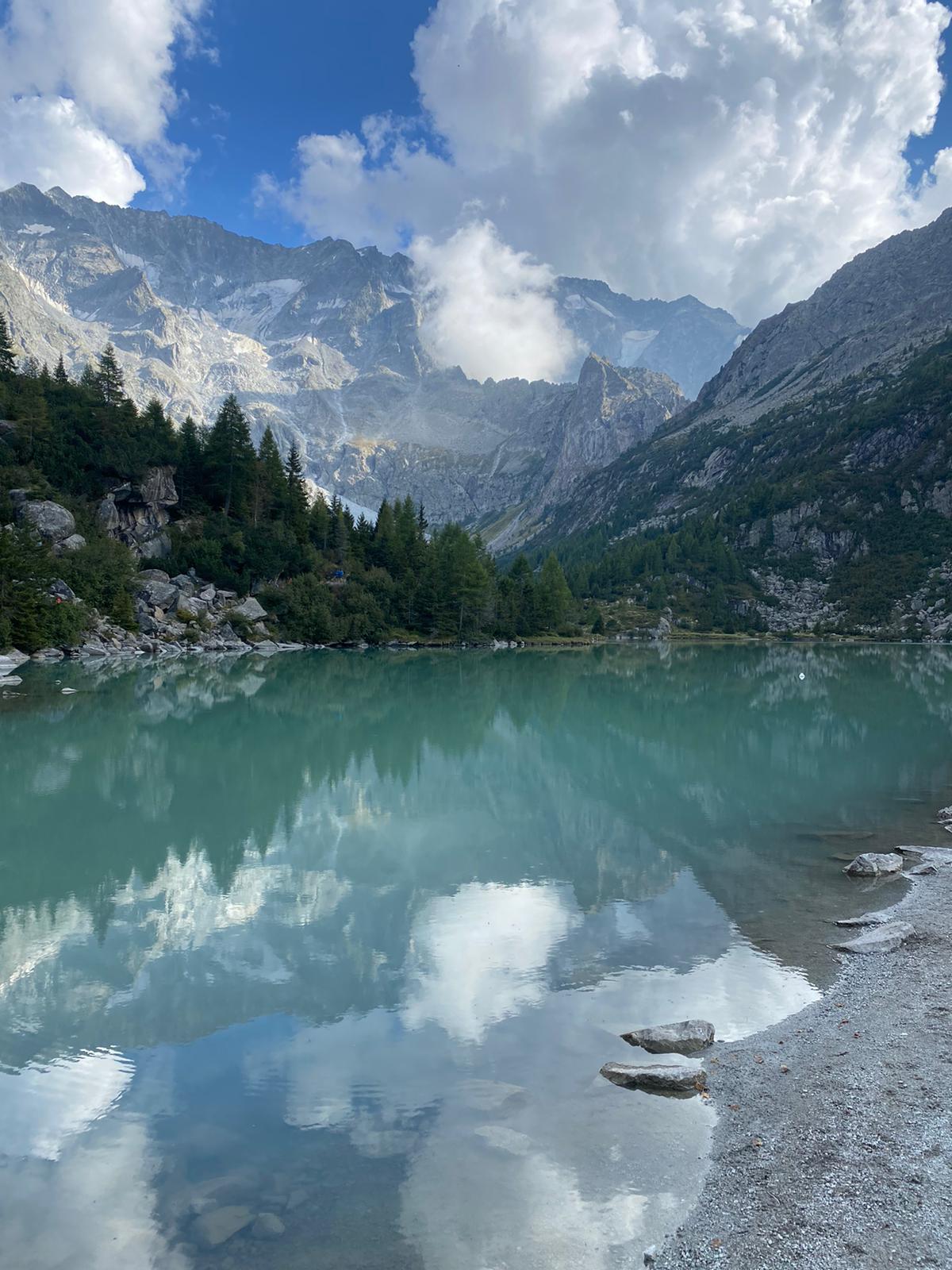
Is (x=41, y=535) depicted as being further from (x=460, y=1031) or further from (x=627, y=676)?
(x=460, y=1031)

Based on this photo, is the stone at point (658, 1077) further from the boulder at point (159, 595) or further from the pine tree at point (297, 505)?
the pine tree at point (297, 505)

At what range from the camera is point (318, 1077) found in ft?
31.3

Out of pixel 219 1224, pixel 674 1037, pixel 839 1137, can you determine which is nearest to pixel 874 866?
pixel 674 1037

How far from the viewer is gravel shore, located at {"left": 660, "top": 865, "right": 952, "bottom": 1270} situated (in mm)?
6492

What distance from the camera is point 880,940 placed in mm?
13758

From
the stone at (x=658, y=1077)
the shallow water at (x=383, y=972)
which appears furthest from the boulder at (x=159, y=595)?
the stone at (x=658, y=1077)

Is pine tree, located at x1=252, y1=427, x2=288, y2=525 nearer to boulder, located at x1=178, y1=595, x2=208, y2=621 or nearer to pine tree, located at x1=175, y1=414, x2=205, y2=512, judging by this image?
pine tree, located at x1=175, y1=414, x2=205, y2=512

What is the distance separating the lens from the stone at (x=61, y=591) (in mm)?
64375

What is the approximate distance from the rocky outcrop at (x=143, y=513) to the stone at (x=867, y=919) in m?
83.0

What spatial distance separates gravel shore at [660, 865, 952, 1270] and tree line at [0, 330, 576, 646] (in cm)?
6062

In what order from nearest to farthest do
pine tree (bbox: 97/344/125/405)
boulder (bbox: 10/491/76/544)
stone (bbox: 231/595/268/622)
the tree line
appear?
boulder (bbox: 10/491/76/544) → the tree line → stone (bbox: 231/595/268/622) → pine tree (bbox: 97/344/125/405)

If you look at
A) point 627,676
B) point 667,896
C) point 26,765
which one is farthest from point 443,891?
point 627,676

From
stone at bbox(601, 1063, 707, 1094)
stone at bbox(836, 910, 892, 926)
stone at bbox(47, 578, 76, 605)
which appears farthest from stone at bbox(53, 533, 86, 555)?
stone at bbox(601, 1063, 707, 1094)

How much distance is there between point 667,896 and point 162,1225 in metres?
11.9
